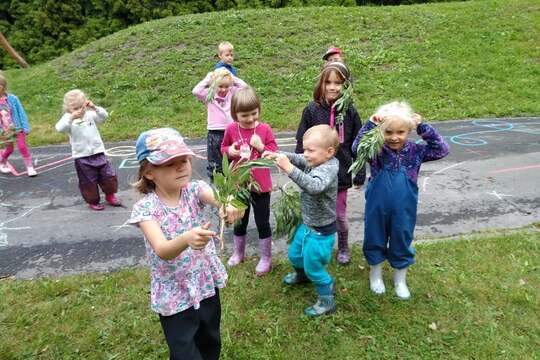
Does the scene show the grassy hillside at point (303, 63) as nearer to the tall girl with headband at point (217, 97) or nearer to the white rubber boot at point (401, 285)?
the tall girl with headband at point (217, 97)

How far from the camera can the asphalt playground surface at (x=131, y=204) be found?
5035 millimetres

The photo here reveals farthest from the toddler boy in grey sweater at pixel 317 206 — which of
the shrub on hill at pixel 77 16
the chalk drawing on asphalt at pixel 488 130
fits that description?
the shrub on hill at pixel 77 16

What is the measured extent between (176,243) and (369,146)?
76.6 inches

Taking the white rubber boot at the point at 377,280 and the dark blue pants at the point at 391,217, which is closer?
the dark blue pants at the point at 391,217

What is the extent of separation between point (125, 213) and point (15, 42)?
62.6ft

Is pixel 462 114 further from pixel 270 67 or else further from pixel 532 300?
pixel 532 300

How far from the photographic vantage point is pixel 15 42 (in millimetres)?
20688

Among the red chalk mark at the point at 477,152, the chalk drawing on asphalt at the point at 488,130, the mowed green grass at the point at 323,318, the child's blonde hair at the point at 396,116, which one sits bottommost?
the mowed green grass at the point at 323,318

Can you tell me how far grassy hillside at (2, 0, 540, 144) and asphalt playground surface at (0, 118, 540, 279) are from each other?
2113 mm

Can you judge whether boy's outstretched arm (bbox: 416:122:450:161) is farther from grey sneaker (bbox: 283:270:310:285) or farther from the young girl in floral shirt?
the young girl in floral shirt

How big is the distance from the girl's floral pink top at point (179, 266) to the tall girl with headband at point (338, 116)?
1.84 m

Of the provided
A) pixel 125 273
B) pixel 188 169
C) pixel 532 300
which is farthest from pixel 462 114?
pixel 188 169

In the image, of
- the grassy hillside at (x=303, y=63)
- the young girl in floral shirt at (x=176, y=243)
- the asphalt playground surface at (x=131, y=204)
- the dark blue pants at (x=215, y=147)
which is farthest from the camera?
the grassy hillside at (x=303, y=63)

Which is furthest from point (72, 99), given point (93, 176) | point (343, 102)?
point (343, 102)
